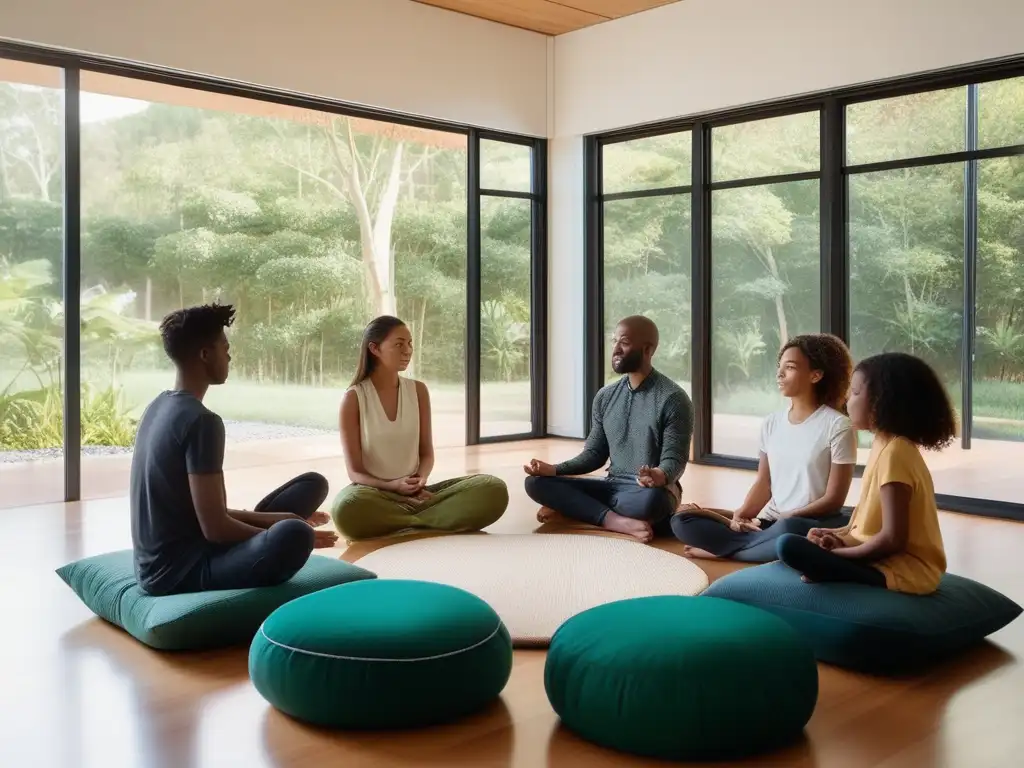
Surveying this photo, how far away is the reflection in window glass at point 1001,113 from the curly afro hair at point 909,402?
3479mm

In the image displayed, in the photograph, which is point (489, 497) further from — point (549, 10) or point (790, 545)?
point (549, 10)

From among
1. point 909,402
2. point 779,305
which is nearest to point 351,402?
point 909,402

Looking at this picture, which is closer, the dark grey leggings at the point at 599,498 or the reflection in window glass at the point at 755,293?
the dark grey leggings at the point at 599,498

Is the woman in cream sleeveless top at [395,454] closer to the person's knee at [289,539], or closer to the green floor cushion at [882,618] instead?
the person's knee at [289,539]

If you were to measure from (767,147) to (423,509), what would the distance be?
404 cm

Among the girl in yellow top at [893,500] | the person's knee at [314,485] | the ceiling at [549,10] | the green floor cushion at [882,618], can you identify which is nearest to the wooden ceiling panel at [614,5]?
the ceiling at [549,10]

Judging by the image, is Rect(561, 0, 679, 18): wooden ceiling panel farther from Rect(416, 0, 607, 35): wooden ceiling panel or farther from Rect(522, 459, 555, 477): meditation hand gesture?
Rect(522, 459, 555, 477): meditation hand gesture

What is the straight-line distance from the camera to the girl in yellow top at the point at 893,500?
3264 mm

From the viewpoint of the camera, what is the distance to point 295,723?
2803 millimetres

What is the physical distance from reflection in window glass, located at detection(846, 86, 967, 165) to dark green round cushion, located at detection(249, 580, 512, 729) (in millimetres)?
4943

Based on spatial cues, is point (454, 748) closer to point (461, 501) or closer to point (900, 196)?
point (461, 501)

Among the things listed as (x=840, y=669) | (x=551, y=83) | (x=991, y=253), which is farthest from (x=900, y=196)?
(x=840, y=669)

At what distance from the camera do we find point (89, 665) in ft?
10.7

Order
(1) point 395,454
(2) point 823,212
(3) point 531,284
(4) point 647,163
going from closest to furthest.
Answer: (1) point 395,454
(2) point 823,212
(4) point 647,163
(3) point 531,284
